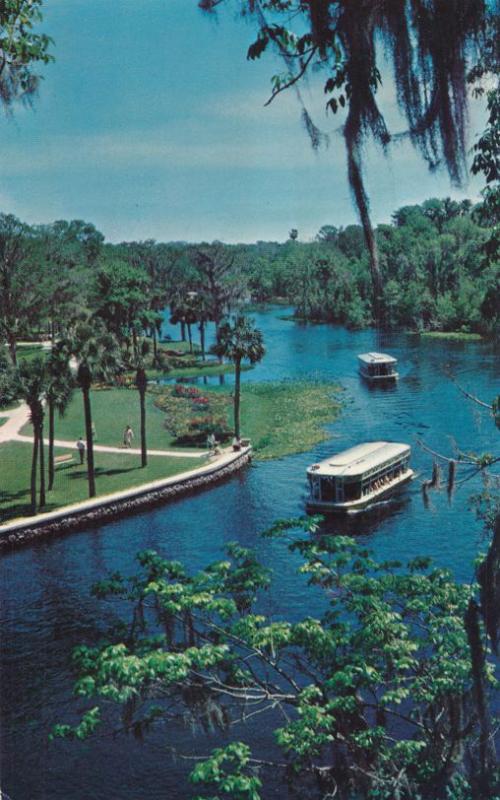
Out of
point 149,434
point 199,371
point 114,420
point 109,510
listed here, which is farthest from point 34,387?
point 199,371

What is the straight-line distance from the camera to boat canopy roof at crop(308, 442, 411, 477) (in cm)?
3866

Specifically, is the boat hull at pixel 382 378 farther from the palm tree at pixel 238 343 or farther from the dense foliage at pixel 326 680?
the dense foliage at pixel 326 680

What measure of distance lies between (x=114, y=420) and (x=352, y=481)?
23.5m

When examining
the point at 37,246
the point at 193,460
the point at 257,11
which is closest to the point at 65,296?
the point at 37,246

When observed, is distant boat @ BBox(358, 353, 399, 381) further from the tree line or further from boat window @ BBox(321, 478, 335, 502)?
boat window @ BBox(321, 478, 335, 502)

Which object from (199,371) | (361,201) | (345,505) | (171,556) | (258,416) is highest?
(361,201)

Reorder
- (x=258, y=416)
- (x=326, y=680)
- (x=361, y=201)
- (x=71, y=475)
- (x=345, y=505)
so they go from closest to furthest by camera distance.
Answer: (x=361, y=201), (x=326, y=680), (x=345, y=505), (x=71, y=475), (x=258, y=416)

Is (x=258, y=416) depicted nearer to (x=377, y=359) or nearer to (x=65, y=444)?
(x=377, y=359)

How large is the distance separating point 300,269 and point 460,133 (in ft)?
496

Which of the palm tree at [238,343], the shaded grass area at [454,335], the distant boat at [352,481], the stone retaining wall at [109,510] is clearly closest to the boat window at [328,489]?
the distant boat at [352,481]

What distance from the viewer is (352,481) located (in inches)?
1508

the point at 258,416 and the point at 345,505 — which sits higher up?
the point at 258,416

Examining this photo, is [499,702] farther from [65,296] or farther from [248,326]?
[65,296]

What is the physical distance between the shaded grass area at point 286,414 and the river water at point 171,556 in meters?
1.39
